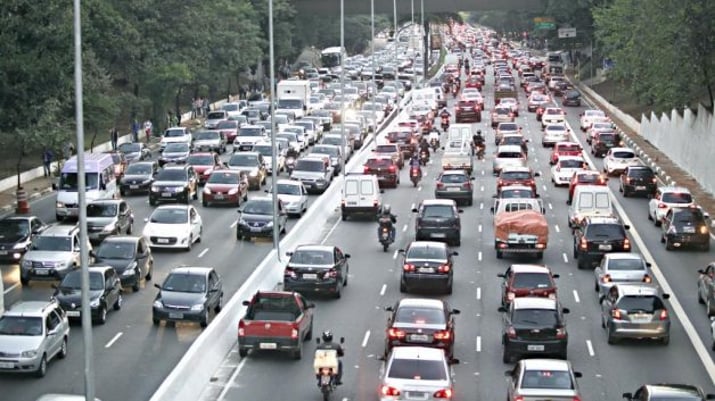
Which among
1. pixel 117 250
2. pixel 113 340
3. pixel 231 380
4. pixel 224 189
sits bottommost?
pixel 231 380

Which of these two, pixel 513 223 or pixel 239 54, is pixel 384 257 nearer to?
pixel 513 223

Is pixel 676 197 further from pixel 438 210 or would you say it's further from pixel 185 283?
pixel 185 283

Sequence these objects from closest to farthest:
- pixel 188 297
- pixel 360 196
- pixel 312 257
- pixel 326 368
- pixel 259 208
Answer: pixel 326 368
pixel 188 297
pixel 312 257
pixel 259 208
pixel 360 196

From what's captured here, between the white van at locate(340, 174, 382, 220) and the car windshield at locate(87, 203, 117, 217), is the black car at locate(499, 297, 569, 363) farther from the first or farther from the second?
the white van at locate(340, 174, 382, 220)

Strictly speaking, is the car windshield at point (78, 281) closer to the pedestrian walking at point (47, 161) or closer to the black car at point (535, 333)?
the black car at point (535, 333)

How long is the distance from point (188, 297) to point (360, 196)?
1805 centimetres

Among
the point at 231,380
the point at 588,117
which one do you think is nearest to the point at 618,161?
the point at 588,117

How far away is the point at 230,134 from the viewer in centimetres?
7969

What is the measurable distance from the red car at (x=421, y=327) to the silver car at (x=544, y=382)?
187 inches

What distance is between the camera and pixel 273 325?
100ft

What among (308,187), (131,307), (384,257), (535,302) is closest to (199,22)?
(308,187)

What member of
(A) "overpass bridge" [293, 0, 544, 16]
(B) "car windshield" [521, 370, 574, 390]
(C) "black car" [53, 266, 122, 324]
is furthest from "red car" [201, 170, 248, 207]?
(A) "overpass bridge" [293, 0, 544, 16]

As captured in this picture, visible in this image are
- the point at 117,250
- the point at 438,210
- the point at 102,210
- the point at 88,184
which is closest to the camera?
the point at 117,250

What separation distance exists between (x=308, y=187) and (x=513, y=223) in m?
16.9
